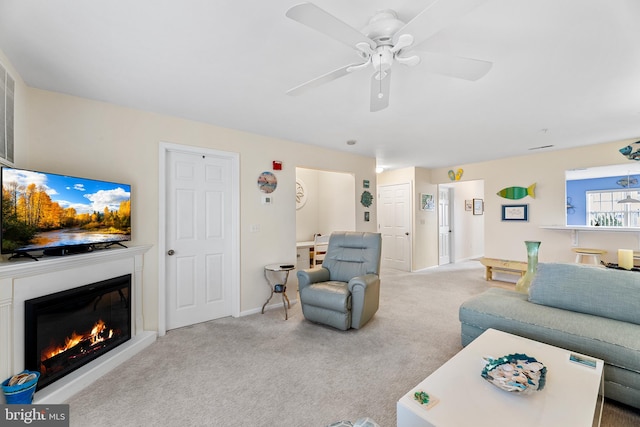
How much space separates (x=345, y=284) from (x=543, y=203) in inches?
164

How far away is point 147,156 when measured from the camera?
2.87m

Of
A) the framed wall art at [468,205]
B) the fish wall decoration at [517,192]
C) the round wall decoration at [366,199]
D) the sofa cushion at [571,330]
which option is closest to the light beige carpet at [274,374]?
the sofa cushion at [571,330]

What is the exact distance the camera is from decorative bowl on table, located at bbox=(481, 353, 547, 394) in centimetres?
133

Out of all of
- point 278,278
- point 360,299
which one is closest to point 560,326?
point 360,299

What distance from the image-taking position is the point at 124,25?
1.58m

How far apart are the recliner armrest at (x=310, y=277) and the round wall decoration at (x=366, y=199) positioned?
1934 millimetres

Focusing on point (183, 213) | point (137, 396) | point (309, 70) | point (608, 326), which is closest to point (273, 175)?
point (183, 213)

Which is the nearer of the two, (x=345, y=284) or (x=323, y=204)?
(x=345, y=284)

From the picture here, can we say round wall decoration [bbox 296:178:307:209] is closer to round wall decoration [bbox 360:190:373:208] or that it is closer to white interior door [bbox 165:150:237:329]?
round wall decoration [bbox 360:190:373:208]

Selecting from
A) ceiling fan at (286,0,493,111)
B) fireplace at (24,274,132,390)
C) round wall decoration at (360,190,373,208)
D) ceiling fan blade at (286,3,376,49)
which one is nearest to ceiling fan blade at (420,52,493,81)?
ceiling fan at (286,0,493,111)

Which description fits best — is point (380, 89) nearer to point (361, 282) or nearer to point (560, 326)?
point (361, 282)

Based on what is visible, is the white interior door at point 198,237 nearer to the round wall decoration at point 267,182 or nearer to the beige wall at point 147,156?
the beige wall at point 147,156

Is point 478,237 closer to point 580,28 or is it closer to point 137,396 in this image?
point 580,28

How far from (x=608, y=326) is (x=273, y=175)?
11.7 feet
